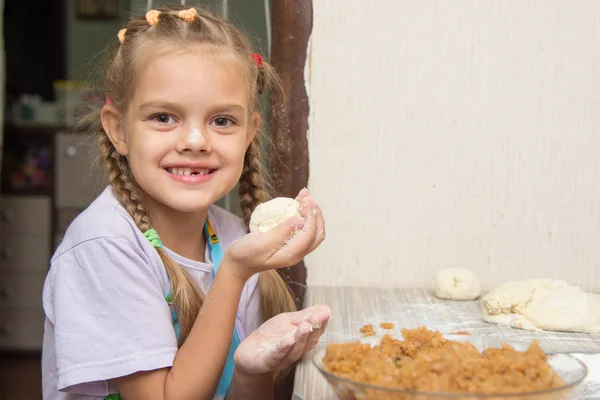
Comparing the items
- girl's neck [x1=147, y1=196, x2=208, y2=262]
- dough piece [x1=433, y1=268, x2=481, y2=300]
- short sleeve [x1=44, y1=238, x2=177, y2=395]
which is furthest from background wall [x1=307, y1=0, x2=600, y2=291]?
short sleeve [x1=44, y1=238, x2=177, y2=395]

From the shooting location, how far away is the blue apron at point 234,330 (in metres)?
1.25

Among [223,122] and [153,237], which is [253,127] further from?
[153,237]

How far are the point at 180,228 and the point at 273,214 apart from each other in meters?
0.28

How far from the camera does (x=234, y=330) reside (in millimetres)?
1334

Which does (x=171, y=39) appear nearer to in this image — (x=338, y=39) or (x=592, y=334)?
(x=338, y=39)

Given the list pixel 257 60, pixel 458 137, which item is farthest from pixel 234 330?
pixel 458 137

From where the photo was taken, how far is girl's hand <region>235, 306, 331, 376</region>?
977 millimetres

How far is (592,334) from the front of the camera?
4.04 ft

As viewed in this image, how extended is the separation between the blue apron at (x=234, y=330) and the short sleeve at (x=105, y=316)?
9 centimetres

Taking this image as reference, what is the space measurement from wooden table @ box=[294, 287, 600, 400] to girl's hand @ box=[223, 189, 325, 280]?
0.52ft

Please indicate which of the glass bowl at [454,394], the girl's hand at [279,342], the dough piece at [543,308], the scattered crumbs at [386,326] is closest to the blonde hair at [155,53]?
the girl's hand at [279,342]

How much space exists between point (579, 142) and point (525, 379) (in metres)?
0.91

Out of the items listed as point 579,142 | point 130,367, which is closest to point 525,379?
point 130,367

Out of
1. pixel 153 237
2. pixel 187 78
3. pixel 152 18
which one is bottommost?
pixel 153 237
